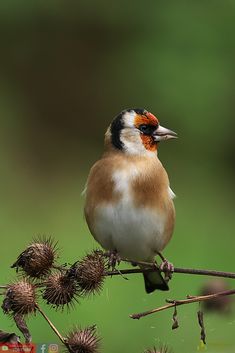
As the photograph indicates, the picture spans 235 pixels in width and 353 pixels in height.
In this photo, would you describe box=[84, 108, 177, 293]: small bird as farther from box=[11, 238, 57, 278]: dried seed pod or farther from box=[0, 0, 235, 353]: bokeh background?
box=[0, 0, 235, 353]: bokeh background

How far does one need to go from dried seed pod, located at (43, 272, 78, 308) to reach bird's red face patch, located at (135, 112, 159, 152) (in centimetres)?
71

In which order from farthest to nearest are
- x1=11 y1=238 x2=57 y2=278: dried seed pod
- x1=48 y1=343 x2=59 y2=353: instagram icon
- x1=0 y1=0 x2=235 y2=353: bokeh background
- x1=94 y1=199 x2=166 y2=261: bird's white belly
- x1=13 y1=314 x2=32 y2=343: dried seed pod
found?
x1=0 y1=0 x2=235 y2=353: bokeh background < x1=94 y1=199 x2=166 y2=261: bird's white belly < x1=11 y1=238 x2=57 y2=278: dried seed pod < x1=48 y1=343 x2=59 y2=353: instagram icon < x1=13 y1=314 x2=32 y2=343: dried seed pod

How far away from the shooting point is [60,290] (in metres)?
2.60

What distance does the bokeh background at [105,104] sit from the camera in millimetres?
5797

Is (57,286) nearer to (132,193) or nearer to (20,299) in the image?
(20,299)

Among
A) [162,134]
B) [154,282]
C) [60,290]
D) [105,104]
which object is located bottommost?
[60,290]

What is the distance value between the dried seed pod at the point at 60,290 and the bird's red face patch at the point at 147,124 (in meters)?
0.71

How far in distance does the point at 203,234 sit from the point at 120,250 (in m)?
2.41

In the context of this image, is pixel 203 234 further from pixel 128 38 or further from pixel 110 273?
pixel 110 273

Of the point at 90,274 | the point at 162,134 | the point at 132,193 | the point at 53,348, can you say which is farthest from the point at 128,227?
the point at 53,348

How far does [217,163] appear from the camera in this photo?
648cm

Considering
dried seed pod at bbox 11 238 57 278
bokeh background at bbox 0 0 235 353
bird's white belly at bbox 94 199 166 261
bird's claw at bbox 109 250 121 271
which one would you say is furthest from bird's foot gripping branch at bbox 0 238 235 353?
bokeh background at bbox 0 0 235 353

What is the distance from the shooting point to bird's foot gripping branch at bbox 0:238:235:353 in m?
2.48

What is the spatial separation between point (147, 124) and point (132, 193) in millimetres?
225
